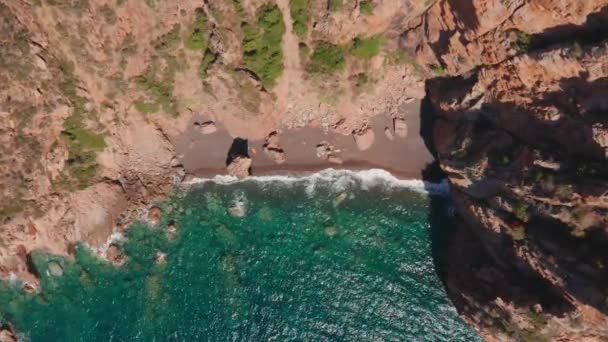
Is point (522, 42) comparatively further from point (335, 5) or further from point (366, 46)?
point (335, 5)

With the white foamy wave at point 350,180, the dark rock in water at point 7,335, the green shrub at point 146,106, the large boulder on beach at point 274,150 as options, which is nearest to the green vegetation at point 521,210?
the white foamy wave at point 350,180

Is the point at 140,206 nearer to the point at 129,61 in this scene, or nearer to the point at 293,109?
the point at 129,61

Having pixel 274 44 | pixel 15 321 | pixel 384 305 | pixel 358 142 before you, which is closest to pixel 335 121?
pixel 358 142

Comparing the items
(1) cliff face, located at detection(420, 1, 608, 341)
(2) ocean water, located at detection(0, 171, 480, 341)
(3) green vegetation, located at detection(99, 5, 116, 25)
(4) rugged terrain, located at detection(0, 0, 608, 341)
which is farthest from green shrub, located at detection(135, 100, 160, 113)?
(1) cliff face, located at detection(420, 1, 608, 341)

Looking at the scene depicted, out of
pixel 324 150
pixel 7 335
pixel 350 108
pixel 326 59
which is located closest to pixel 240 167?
pixel 324 150

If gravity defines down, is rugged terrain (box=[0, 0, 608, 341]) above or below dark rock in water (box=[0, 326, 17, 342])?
above

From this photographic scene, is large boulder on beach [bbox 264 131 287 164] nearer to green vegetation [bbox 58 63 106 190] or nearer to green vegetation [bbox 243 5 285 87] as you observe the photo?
green vegetation [bbox 243 5 285 87]
